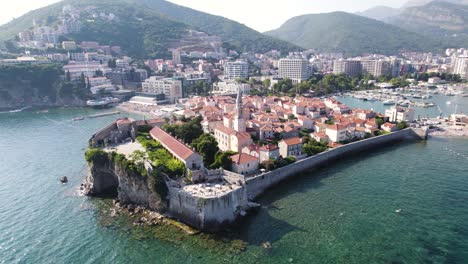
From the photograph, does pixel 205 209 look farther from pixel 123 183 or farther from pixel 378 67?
pixel 378 67

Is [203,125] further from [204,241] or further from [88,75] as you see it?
[88,75]

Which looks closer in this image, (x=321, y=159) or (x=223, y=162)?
(x=223, y=162)

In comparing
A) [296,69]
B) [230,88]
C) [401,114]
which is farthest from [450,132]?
[296,69]

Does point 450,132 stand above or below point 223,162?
below

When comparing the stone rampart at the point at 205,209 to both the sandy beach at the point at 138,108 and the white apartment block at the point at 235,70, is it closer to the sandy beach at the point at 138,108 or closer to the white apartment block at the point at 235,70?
the sandy beach at the point at 138,108

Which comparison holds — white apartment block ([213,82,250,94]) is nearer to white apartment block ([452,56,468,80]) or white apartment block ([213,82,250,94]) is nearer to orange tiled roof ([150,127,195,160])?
orange tiled roof ([150,127,195,160])
